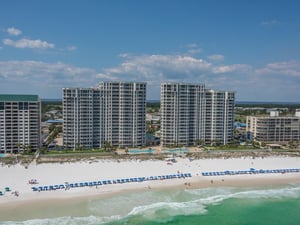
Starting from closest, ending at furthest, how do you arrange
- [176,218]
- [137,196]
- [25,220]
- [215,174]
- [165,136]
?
[25,220] < [176,218] < [137,196] < [215,174] < [165,136]

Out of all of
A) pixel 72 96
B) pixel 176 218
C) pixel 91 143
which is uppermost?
pixel 72 96

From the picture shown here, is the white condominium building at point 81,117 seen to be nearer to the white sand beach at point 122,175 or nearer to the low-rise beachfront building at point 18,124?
the low-rise beachfront building at point 18,124

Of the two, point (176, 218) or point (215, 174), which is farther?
point (215, 174)

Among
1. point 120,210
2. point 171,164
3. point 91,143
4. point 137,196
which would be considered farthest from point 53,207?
point 91,143

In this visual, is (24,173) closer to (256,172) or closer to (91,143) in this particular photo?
(91,143)

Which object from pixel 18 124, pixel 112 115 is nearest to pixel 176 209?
pixel 112 115

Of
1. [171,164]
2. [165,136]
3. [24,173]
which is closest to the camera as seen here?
[24,173]

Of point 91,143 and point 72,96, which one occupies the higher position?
point 72,96

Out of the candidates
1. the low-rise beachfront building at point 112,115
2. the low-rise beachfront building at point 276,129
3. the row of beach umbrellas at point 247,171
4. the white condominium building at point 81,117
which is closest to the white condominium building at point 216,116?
the low-rise beachfront building at point 276,129

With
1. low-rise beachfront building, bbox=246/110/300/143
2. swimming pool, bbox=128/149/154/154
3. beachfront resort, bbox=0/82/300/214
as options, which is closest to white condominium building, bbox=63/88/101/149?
beachfront resort, bbox=0/82/300/214
